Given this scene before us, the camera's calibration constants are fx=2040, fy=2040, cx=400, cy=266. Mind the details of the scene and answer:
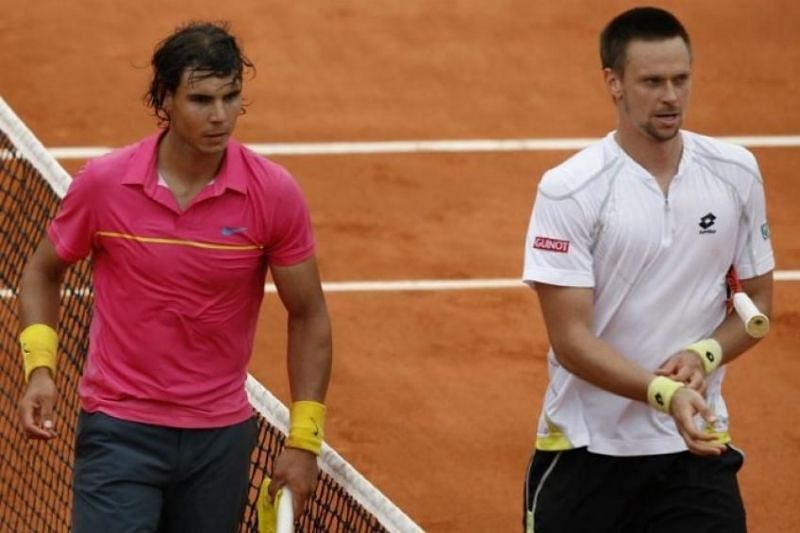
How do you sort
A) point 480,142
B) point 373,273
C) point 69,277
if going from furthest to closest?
1. point 480,142
2. point 373,273
3. point 69,277

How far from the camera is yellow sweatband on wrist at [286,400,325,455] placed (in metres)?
5.90

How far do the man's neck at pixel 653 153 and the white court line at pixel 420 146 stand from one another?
271 inches

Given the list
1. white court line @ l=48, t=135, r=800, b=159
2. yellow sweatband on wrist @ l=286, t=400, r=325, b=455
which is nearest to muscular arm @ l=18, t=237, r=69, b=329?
yellow sweatband on wrist @ l=286, t=400, r=325, b=455

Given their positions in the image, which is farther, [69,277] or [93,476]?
[69,277]

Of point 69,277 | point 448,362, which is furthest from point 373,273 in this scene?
point 69,277

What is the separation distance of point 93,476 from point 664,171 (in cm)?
187

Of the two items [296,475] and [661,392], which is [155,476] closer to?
[296,475]

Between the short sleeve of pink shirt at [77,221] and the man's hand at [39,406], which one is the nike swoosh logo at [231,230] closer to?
the short sleeve of pink shirt at [77,221]

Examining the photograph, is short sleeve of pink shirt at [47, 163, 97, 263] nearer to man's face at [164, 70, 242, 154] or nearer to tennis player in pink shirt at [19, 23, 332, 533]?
tennis player in pink shirt at [19, 23, 332, 533]

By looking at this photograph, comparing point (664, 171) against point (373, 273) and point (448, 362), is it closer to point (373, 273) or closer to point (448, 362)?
point (448, 362)

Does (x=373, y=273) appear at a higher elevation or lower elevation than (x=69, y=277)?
lower


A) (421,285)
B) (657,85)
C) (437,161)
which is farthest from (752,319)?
(437,161)

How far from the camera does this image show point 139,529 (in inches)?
227

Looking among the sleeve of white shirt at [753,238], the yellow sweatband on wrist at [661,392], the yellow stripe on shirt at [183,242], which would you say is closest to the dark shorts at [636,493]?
the yellow sweatband on wrist at [661,392]
